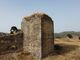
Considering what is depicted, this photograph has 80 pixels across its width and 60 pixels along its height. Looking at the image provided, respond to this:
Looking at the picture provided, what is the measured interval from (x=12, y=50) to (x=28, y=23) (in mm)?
2535

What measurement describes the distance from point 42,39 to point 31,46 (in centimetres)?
105

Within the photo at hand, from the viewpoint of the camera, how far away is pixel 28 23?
47.6 ft

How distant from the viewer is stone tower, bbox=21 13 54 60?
1402 cm

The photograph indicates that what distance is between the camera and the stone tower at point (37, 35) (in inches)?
552

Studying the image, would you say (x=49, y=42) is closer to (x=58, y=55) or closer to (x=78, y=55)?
(x=58, y=55)

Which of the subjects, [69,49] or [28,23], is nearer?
[28,23]

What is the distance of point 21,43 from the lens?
14.6m

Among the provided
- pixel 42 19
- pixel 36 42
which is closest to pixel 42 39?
pixel 36 42

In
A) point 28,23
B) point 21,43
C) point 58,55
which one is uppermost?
point 28,23

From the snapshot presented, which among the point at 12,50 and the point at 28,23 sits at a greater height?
the point at 28,23

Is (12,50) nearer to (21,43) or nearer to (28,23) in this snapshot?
(21,43)

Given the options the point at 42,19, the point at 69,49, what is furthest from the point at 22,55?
the point at 69,49

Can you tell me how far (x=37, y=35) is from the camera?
46.2 ft

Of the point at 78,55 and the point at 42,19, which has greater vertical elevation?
the point at 42,19
